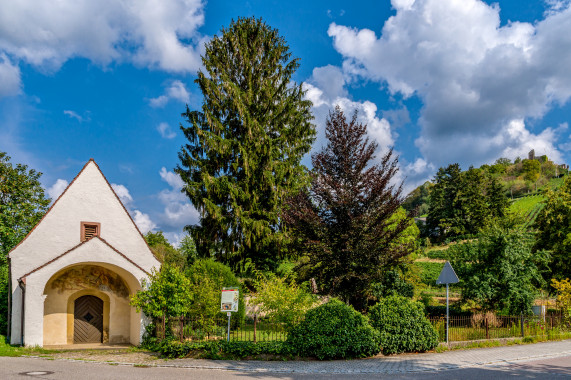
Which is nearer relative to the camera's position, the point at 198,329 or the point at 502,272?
the point at 198,329

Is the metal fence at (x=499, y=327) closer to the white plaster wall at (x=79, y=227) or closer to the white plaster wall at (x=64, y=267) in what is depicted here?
the white plaster wall at (x=64, y=267)

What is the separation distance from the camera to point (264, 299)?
15172mm

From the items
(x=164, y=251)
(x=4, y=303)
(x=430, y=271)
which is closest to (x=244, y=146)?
(x=4, y=303)

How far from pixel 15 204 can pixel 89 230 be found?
13.9 metres

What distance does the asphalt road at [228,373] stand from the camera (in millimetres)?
10344

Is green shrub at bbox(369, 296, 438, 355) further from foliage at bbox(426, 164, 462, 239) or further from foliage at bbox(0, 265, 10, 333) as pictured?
foliage at bbox(426, 164, 462, 239)

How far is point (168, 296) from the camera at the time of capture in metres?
15.0

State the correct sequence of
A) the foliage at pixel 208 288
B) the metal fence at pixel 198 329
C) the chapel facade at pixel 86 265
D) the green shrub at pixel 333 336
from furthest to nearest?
the chapel facade at pixel 86 265, the foliage at pixel 208 288, the metal fence at pixel 198 329, the green shrub at pixel 333 336

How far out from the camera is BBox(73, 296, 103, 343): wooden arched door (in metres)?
18.6

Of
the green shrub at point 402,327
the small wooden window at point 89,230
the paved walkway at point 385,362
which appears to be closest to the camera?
the paved walkway at point 385,362

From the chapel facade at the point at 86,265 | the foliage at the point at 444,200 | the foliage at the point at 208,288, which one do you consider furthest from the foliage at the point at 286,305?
the foliage at the point at 444,200

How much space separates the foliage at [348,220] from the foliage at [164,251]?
24.3 meters

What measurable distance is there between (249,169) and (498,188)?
57144 mm

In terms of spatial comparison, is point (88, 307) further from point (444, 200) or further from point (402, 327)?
point (444, 200)
